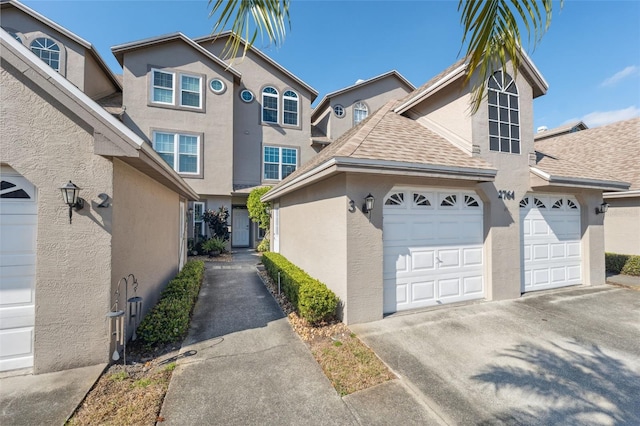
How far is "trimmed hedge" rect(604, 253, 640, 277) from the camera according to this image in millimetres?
10492

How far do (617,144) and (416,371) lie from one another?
705 inches

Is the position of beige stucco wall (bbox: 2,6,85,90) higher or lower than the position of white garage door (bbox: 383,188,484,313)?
higher

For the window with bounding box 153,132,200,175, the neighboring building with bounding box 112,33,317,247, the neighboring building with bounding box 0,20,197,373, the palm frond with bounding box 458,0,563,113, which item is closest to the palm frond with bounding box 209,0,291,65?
the palm frond with bounding box 458,0,563,113

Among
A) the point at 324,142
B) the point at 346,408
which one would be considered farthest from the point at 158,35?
the point at 346,408

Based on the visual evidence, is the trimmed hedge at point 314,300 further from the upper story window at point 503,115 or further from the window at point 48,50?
the window at point 48,50

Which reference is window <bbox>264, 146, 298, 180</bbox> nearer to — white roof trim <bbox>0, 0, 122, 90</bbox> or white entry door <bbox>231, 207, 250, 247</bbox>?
white entry door <bbox>231, 207, 250, 247</bbox>

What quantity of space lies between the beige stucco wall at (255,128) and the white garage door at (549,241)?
13735 mm

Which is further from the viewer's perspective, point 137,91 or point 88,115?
point 137,91

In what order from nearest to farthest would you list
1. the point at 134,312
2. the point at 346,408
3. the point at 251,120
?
the point at 346,408, the point at 134,312, the point at 251,120

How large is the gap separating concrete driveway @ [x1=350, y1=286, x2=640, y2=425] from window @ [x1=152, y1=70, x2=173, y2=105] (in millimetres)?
16612

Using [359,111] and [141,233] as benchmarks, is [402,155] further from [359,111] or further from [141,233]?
[359,111]

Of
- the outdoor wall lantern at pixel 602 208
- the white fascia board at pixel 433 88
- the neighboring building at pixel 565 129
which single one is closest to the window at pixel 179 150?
the white fascia board at pixel 433 88

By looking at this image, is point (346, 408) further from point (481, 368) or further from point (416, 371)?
point (481, 368)

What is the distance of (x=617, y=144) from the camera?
13906mm
